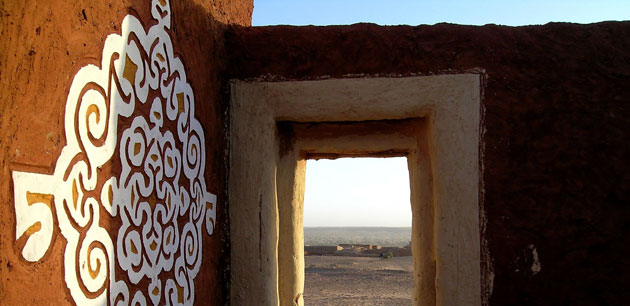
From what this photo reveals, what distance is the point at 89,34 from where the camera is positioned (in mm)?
1860

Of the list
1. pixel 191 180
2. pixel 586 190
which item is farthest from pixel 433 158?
pixel 191 180

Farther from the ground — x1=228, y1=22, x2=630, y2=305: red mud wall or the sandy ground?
x1=228, y1=22, x2=630, y2=305: red mud wall

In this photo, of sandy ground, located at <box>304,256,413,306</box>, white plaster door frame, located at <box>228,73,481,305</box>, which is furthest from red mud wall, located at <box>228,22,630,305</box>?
sandy ground, located at <box>304,256,413,306</box>

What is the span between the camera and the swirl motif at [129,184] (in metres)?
1.69

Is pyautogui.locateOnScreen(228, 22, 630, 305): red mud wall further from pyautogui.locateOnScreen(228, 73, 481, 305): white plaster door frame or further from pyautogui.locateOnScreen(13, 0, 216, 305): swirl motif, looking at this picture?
pyautogui.locateOnScreen(13, 0, 216, 305): swirl motif

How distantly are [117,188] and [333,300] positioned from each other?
542cm

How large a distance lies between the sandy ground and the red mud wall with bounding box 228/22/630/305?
397 centimetres

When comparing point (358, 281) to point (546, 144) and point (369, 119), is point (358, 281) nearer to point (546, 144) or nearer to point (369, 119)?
point (369, 119)

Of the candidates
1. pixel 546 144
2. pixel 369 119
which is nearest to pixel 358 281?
pixel 369 119

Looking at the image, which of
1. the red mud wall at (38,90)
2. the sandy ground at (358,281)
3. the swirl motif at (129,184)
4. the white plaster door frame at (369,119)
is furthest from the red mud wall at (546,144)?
the sandy ground at (358,281)

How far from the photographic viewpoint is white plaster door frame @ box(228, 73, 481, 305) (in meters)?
3.15

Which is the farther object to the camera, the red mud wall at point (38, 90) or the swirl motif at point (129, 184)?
the swirl motif at point (129, 184)

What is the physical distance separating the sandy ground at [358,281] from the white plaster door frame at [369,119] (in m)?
3.74

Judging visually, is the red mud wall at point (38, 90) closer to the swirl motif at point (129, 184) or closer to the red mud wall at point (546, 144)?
the swirl motif at point (129, 184)
